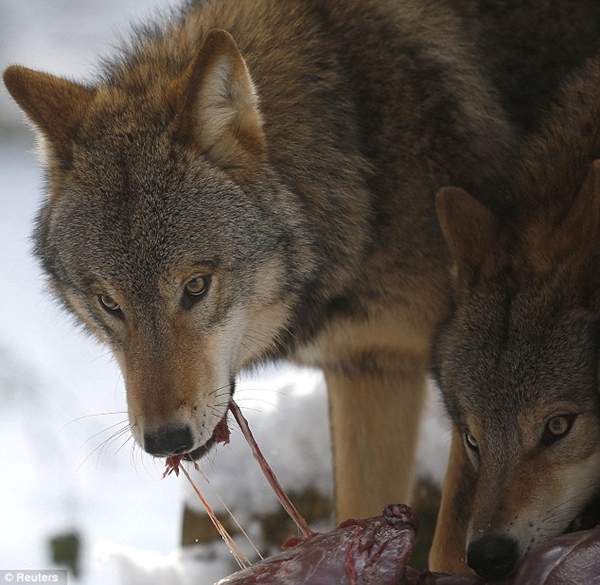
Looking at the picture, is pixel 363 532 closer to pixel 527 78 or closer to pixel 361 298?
pixel 361 298

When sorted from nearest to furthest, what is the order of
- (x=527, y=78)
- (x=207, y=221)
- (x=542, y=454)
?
(x=542, y=454), (x=207, y=221), (x=527, y=78)

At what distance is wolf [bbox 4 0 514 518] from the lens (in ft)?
13.3

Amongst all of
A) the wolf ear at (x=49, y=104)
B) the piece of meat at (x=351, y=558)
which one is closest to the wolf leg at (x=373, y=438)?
the wolf ear at (x=49, y=104)

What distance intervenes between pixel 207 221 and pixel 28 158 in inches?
187

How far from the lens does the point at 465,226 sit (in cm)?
428

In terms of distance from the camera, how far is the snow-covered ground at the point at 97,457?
5.72 m

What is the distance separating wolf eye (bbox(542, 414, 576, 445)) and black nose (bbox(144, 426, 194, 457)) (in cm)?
120

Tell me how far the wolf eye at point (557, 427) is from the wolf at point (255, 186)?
954 millimetres

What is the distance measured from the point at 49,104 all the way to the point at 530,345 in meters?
1.98

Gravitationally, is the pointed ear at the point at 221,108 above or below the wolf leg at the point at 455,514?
above

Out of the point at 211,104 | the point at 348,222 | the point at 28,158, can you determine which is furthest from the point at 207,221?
the point at 28,158

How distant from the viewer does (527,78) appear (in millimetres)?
4941

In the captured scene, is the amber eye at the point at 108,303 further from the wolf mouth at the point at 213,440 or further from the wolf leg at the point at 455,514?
the wolf leg at the point at 455,514

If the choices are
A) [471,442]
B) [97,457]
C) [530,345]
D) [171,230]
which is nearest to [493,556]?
[471,442]
